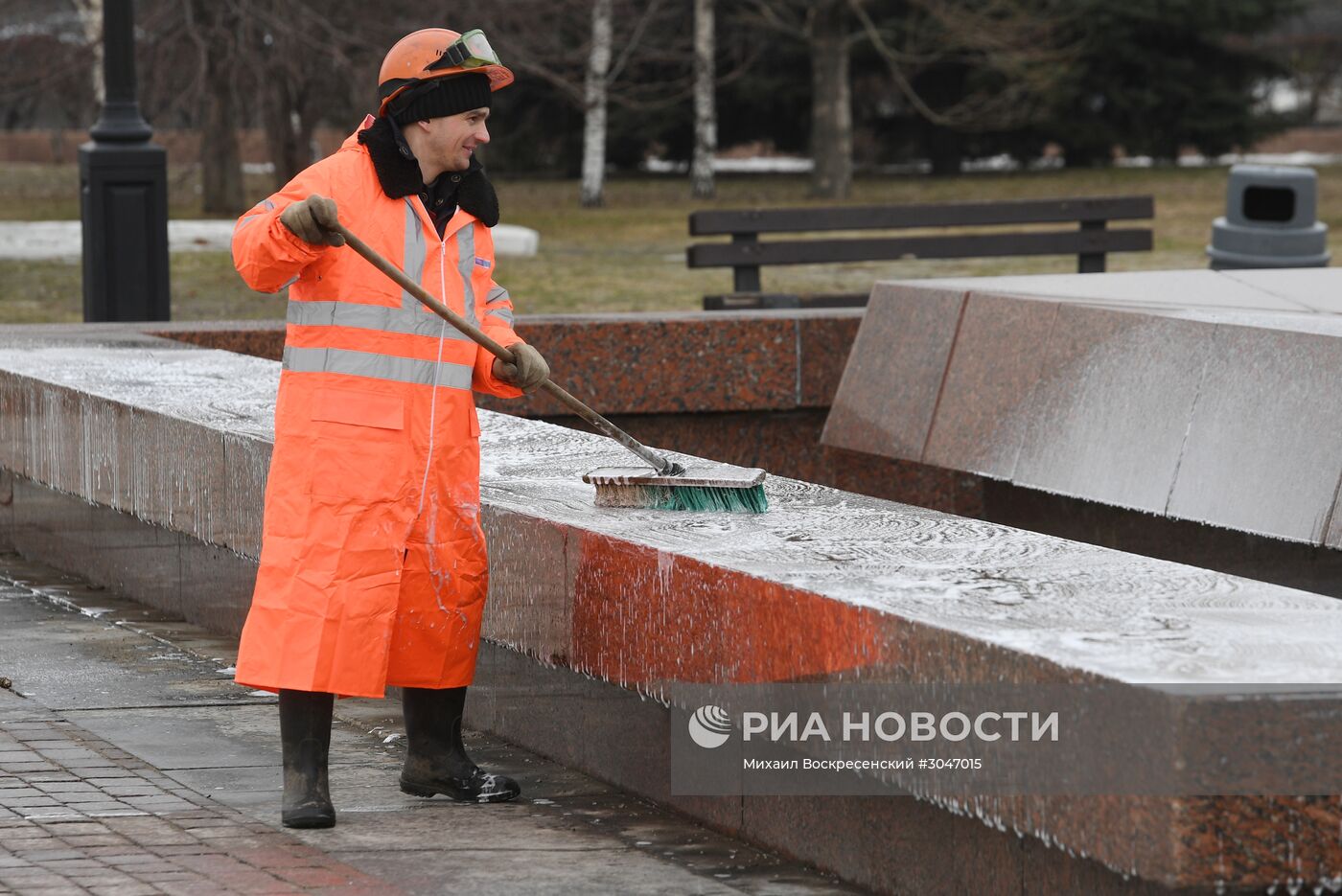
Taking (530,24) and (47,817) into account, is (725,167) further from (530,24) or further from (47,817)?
(47,817)

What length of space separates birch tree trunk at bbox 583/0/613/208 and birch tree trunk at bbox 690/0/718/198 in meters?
2.23

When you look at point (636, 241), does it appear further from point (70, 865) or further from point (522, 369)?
point (70, 865)

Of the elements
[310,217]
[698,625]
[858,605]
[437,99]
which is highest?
[437,99]

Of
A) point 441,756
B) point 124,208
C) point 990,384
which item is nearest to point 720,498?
point 441,756

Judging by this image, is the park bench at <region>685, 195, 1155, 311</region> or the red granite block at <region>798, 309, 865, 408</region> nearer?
the red granite block at <region>798, 309, 865, 408</region>

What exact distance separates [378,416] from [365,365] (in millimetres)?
111

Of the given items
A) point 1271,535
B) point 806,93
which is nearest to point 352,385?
point 1271,535

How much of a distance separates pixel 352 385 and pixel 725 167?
155 feet

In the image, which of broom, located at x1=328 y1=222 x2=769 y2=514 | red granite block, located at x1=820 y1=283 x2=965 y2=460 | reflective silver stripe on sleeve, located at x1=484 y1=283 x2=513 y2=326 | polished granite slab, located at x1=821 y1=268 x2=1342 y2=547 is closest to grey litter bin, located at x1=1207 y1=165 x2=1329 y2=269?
polished granite slab, located at x1=821 y1=268 x2=1342 y2=547

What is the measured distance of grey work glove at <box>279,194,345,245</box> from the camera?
4.26 meters

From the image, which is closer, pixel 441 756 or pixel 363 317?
pixel 363 317

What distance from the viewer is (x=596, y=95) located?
109 feet

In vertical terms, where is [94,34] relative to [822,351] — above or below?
above

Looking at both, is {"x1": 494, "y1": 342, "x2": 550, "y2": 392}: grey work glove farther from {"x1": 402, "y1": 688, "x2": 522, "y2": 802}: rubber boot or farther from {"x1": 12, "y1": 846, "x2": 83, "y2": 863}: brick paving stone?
{"x1": 12, "y1": 846, "x2": 83, "y2": 863}: brick paving stone
